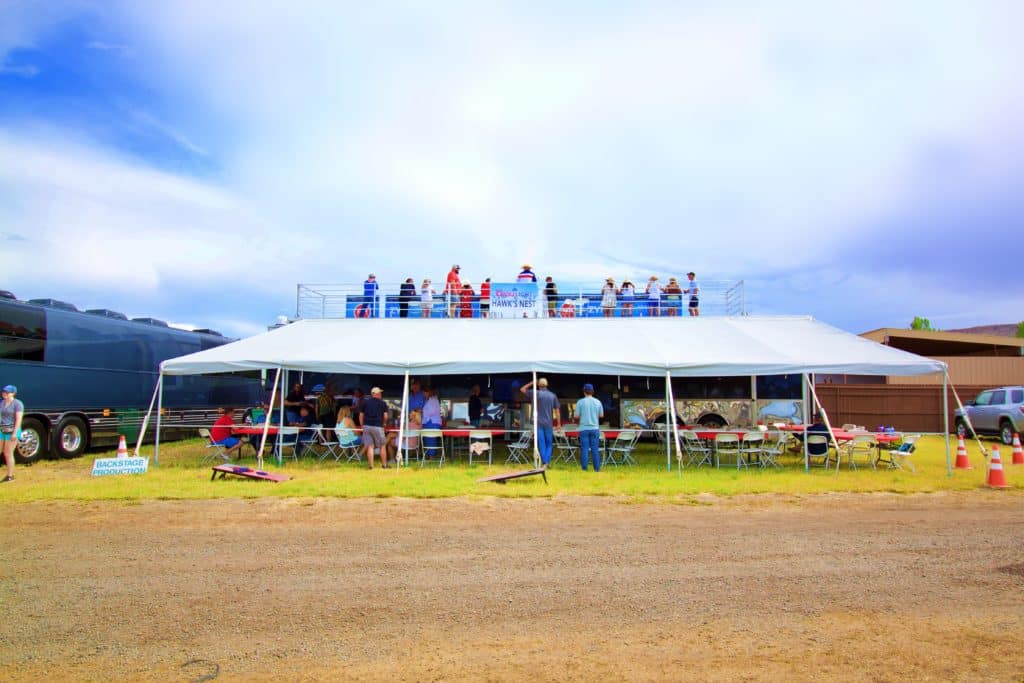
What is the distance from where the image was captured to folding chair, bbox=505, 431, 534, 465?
1218 centimetres

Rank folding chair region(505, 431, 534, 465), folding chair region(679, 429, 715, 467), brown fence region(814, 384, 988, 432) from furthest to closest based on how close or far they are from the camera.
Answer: brown fence region(814, 384, 988, 432) → folding chair region(505, 431, 534, 465) → folding chair region(679, 429, 715, 467)

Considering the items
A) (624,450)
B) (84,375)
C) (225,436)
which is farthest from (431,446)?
(84,375)

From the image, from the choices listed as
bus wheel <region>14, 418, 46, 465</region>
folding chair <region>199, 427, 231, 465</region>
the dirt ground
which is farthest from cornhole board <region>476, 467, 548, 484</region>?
bus wheel <region>14, 418, 46, 465</region>

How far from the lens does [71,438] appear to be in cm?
1387

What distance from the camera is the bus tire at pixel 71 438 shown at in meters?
13.4

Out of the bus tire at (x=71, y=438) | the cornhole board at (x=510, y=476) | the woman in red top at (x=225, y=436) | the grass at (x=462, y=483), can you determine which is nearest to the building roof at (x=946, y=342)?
the grass at (x=462, y=483)

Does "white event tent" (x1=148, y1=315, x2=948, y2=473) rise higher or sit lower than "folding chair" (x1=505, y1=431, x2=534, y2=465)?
higher

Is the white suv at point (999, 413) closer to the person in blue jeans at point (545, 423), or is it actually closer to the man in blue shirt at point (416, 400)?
the person in blue jeans at point (545, 423)

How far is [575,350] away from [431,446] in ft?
10.5

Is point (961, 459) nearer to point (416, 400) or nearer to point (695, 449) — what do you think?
point (695, 449)

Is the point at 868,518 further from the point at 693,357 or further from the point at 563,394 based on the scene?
the point at 563,394

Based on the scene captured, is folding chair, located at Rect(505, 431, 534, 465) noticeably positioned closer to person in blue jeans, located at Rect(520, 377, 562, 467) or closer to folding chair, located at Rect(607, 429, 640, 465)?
person in blue jeans, located at Rect(520, 377, 562, 467)

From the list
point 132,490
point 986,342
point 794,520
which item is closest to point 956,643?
point 794,520

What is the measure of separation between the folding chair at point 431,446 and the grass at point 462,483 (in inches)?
20.6
